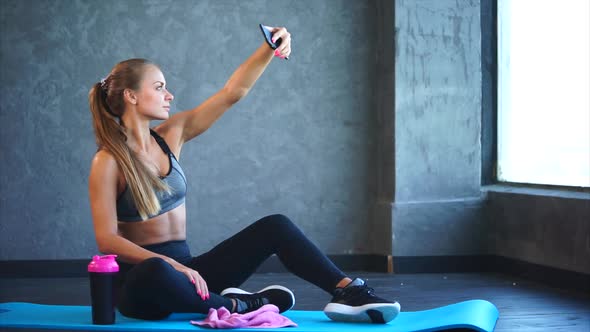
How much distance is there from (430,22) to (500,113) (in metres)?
0.68

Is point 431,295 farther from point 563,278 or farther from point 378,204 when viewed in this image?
point 378,204

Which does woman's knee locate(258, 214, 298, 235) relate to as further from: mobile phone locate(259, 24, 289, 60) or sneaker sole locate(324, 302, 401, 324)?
mobile phone locate(259, 24, 289, 60)

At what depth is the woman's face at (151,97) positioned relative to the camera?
2854mm

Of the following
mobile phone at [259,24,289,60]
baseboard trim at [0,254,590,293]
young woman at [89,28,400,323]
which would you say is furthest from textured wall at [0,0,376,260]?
mobile phone at [259,24,289,60]

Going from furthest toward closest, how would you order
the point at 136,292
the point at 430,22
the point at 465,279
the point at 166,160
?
the point at 430,22
the point at 465,279
the point at 166,160
the point at 136,292

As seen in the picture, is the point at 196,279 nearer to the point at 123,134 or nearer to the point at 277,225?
the point at 277,225

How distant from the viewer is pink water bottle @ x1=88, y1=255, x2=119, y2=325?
265cm

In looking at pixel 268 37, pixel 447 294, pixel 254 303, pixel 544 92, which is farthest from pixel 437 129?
pixel 254 303

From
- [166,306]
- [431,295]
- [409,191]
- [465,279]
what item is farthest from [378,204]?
[166,306]

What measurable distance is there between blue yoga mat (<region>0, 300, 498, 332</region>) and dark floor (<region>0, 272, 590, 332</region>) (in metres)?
0.39

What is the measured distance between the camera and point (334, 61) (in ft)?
16.3

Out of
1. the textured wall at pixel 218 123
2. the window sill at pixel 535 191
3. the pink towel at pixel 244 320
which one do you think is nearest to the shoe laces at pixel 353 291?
the pink towel at pixel 244 320

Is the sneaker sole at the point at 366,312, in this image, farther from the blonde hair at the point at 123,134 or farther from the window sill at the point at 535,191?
the window sill at the point at 535,191

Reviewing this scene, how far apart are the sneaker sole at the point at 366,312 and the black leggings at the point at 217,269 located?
0.08 metres
